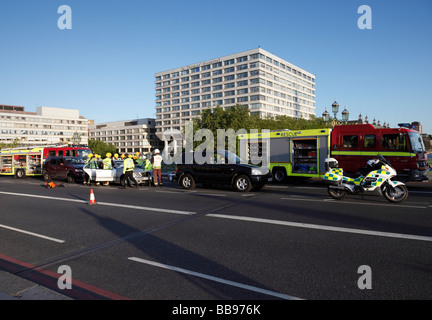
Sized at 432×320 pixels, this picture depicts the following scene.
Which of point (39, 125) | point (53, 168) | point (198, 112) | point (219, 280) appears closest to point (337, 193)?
point (219, 280)

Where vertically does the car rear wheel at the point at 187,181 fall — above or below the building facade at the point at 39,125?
below

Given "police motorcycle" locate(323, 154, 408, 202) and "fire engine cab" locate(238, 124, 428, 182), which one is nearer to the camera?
"police motorcycle" locate(323, 154, 408, 202)

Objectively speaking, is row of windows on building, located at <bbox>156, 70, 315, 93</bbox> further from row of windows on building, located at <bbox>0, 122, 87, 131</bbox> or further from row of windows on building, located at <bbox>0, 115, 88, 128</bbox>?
row of windows on building, located at <bbox>0, 122, 87, 131</bbox>

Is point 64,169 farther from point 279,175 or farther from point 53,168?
point 279,175

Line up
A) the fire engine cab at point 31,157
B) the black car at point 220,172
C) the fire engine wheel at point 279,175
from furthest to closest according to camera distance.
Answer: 1. the fire engine cab at point 31,157
2. the fire engine wheel at point 279,175
3. the black car at point 220,172

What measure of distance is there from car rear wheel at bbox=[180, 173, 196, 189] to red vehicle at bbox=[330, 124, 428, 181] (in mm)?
7047

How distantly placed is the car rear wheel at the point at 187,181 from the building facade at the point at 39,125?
101582 mm

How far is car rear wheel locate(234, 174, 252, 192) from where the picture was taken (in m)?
13.0

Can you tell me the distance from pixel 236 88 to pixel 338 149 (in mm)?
79907

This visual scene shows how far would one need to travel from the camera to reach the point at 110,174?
57.9ft

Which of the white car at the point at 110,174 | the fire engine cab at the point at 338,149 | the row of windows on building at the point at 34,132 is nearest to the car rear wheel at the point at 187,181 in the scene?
the white car at the point at 110,174

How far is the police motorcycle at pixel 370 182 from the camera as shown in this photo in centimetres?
971

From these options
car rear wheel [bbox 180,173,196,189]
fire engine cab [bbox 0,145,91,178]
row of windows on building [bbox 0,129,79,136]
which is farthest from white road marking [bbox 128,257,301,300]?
row of windows on building [bbox 0,129,79,136]

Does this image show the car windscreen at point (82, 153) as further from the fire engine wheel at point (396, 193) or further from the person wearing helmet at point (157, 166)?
the fire engine wheel at point (396, 193)
